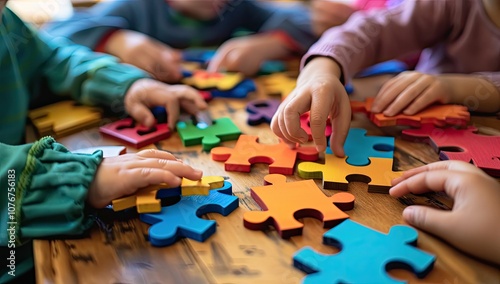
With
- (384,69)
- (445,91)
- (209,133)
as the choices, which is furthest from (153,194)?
(384,69)

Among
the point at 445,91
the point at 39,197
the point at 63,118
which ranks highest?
the point at 445,91

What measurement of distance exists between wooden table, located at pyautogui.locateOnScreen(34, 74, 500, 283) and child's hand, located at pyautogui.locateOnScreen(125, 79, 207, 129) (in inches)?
12.8

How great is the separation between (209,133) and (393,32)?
52 centimetres

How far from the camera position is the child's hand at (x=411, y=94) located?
942 mm

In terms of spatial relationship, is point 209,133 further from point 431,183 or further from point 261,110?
point 431,183

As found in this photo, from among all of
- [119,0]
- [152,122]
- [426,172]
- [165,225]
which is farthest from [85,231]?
[119,0]

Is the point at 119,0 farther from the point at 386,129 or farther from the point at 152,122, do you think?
the point at 386,129

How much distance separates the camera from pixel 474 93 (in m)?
0.97

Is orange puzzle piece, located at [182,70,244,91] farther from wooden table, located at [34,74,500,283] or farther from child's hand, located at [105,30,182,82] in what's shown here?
wooden table, located at [34,74,500,283]

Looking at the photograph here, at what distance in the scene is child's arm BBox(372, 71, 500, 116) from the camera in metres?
0.95

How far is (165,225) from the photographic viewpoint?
637 mm

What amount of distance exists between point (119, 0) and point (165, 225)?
1.05 m

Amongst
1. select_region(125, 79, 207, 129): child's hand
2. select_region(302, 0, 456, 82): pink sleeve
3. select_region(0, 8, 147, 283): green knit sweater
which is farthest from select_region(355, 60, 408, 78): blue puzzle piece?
select_region(0, 8, 147, 283): green knit sweater

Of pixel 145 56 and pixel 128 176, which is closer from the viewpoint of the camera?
pixel 128 176
